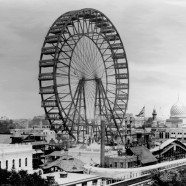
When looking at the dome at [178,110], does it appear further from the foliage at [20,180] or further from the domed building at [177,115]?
the foliage at [20,180]

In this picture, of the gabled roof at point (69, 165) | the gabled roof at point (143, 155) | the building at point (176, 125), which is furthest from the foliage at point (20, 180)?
the building at point (176, 125)

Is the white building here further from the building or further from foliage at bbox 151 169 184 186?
the building

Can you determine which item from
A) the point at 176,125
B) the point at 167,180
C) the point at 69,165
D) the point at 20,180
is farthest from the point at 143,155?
the point at 176,125

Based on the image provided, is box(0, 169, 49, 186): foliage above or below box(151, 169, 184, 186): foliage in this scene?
above

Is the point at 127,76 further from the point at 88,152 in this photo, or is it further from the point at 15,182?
the point at 15,182

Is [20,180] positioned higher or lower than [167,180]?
higher

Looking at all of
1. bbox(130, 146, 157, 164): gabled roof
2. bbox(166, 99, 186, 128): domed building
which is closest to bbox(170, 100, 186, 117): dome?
bbox(166, 99, 186, 128): domed building

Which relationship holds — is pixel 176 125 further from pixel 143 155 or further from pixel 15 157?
pixel 15 157

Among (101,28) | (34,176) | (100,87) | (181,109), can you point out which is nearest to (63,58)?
(100,87)
